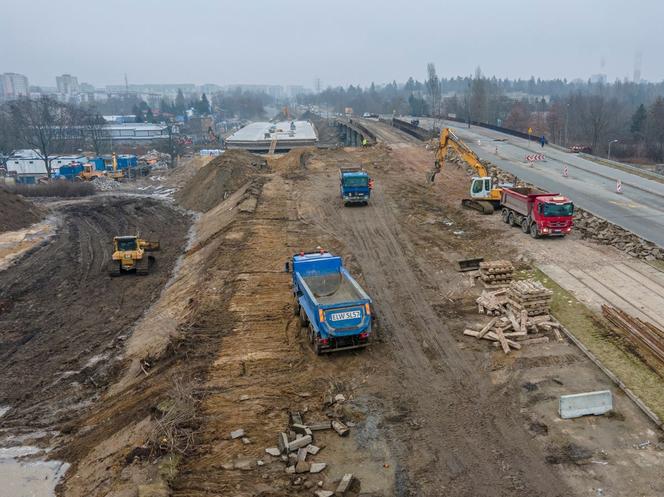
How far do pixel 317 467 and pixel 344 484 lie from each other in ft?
2.52

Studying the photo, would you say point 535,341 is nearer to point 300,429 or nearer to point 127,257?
point 300,429

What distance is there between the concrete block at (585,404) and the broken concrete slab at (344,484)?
17.4 feet

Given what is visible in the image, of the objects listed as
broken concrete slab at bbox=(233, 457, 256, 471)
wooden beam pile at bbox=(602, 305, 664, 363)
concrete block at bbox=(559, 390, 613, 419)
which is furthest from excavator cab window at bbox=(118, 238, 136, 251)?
concrete block at bbox=(559, 390, 613, 419)

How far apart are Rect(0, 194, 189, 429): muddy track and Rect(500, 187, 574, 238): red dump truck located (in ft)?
58.9

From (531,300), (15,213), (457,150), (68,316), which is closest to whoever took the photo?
(531,300)

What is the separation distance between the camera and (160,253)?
30.7 meters

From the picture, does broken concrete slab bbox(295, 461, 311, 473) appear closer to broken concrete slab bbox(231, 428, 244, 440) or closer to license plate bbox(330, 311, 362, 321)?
broken concrete slab bbox(231, 428, 244, 440)

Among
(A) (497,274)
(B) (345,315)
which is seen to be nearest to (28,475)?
(B) (345,315)

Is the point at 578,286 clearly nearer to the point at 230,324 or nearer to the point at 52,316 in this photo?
the point at 230,324

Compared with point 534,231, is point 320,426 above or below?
below

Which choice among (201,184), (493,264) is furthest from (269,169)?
(493,264)

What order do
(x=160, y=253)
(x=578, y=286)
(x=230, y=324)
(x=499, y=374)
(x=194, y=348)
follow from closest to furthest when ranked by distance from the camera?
1. (x=499, y=374)
2. (x=194, y=348)
3. (x=230, y=324)
4. (x=578, y=286)
5. (x=160, y=253)

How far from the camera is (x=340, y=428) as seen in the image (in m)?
11.6

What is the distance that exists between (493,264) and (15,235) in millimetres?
31665
